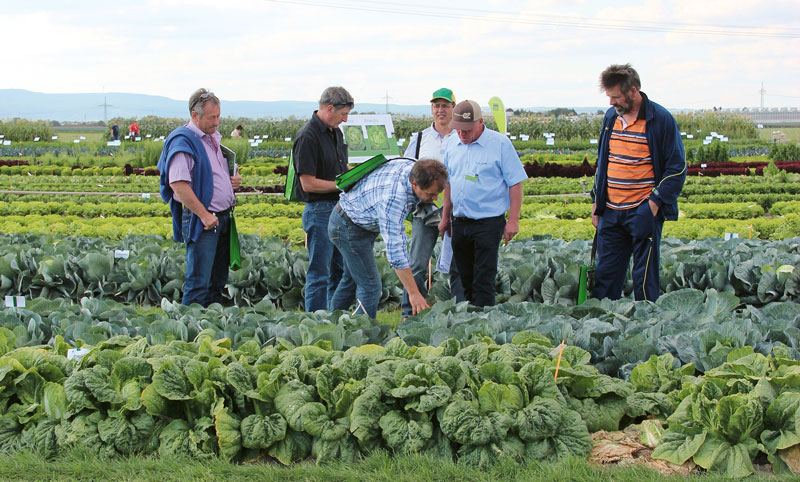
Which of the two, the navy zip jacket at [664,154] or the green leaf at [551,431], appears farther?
the navy zip jacket at [664,154]

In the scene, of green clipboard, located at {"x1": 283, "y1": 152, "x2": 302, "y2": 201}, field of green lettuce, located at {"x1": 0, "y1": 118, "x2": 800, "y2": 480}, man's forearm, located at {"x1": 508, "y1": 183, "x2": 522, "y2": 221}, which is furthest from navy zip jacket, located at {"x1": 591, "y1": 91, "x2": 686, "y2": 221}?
green clipboard, located at {"x1": 283, "y1": 152, "x2": 302, "y2": 201}

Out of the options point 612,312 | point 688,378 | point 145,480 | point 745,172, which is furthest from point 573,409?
point 745,172

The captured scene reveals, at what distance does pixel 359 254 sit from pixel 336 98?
46.7 inches

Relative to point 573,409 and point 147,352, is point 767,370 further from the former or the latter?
point 147,352

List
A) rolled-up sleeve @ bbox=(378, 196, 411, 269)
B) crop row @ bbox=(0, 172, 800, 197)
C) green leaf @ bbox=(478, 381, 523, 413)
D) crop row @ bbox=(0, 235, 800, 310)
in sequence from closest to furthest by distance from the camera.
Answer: green leaf @ bbox=(478, 381, 523, 413)
rolled-up sleeve @ bbox=(378, 196, 411, 269)
crop row @ bbox=(0, 235, 800, 310)
crop row @ bbox=(0, 172, 800, 197)

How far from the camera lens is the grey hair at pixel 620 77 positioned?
4.98m

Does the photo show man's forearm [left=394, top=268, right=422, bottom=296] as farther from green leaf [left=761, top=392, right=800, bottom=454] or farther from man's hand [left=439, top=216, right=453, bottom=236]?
green leaf [left=761, top=392, right=800, bottom=454]

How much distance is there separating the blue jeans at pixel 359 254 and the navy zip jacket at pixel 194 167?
43.8 inches

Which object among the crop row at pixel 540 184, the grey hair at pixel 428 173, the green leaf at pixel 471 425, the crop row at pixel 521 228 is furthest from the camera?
the crop row at pixel 540 184

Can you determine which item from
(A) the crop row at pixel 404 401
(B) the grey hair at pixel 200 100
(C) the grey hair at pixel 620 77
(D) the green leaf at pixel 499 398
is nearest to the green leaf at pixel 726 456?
(A) the crop row at pixel 404 401

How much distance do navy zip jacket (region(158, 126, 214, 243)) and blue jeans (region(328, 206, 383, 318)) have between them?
111cm

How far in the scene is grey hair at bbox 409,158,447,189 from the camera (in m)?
4.22

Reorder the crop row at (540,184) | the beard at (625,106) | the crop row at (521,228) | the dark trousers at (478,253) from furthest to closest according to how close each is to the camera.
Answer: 1. the crop row at (540,184)
2. the crop row at (521,228)
3. the dark trousers at (478,253)
4. the beard at (625,106)

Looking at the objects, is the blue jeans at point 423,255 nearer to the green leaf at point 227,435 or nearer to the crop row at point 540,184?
the green leaf at point 227,435
